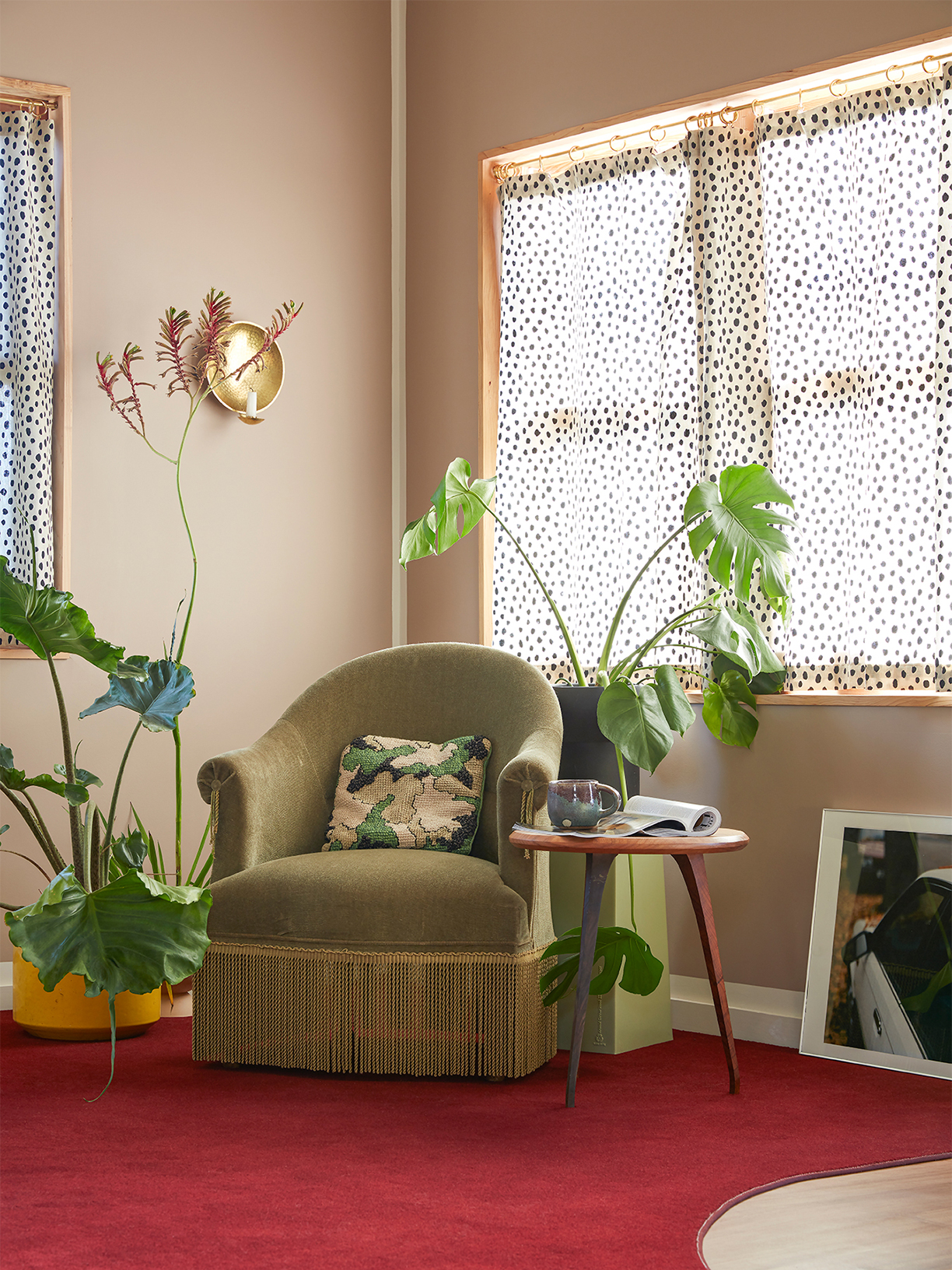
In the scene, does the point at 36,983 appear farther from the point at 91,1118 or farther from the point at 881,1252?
the point at 881,1252

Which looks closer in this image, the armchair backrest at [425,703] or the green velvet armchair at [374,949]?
the green velvet armchair at [374,949]

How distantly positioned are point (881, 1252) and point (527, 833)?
1.02 meters

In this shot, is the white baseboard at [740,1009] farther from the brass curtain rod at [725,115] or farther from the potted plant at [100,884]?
the brass curtain rod at [725,115]

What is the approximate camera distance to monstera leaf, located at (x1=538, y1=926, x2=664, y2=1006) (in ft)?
9.22

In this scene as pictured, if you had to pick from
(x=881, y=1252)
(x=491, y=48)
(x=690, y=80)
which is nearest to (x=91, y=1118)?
(x=881, y=1252)

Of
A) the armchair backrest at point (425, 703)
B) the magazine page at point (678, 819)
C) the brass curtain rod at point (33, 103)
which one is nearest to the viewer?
the magazine page at point (678, 819)

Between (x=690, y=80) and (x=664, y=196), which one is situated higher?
(x=690, y=80)

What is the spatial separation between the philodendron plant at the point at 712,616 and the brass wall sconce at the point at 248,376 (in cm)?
90

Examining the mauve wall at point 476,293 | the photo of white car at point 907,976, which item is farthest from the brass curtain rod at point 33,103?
the photo of white car at point 907,976

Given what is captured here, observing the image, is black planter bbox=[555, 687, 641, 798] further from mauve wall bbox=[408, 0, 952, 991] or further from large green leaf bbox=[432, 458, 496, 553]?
large green leaf bbox=[432, 458, 496, 553]

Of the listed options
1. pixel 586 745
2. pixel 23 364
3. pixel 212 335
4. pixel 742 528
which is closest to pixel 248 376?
pixel 212 335

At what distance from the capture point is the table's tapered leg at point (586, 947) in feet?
8.36

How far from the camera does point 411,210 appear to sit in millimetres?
4320

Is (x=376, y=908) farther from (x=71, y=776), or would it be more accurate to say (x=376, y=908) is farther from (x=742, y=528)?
(x=742, y=528)
